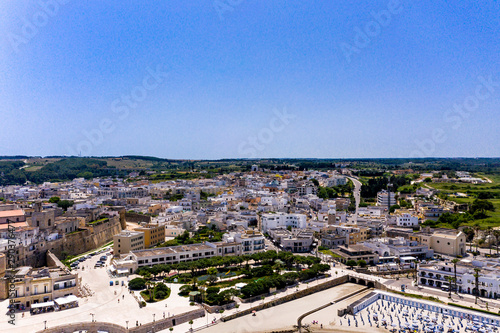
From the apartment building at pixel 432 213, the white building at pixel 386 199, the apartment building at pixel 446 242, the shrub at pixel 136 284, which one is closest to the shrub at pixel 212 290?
the shrub at pixel 136 284

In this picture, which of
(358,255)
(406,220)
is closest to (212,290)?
(358,255)

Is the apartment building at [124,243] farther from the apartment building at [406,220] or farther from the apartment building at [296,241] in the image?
the apartment building at [406,220]

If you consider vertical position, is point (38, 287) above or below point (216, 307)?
above

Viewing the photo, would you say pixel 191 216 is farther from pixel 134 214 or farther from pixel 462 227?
pixel 462 227

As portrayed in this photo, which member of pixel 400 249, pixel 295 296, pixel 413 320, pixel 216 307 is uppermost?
pixel 400 249

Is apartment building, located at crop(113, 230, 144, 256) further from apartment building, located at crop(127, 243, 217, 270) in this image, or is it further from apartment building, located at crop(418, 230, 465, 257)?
apartment building, located at crop(418, 230, 465, 257)

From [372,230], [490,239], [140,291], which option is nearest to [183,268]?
[140,291]

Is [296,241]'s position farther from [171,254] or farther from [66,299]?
[66,299]
